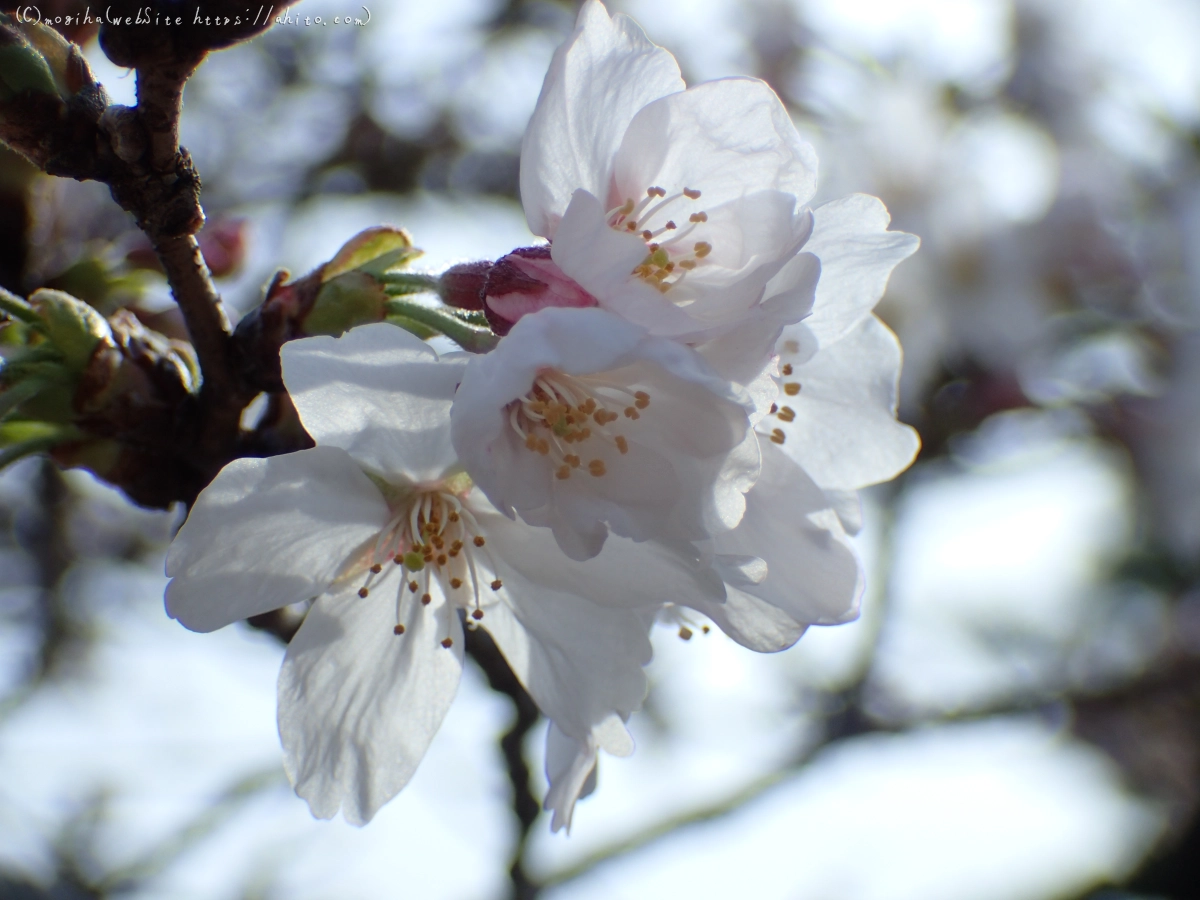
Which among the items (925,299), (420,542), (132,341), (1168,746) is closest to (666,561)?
(420,542)

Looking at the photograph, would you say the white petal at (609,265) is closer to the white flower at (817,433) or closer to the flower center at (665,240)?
the white flower at (817,433)

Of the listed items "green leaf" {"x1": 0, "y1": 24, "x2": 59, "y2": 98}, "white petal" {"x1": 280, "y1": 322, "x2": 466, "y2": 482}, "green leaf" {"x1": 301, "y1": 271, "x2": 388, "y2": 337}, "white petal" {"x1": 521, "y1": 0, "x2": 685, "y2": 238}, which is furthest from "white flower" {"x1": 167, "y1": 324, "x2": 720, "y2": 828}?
"green leaf" {"x1": 0, "y1": 24, "x2": 59, "y2": 98}

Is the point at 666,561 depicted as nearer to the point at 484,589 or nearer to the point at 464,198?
the point at 484,589

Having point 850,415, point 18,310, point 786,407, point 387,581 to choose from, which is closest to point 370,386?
point 387,581

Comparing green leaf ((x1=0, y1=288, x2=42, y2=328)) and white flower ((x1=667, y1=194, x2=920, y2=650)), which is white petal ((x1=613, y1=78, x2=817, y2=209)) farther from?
green leaf ((x1=0, y1=288, x2=42, y2=328))

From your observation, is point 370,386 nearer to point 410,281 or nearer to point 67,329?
point 410,281

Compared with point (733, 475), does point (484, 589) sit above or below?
below
